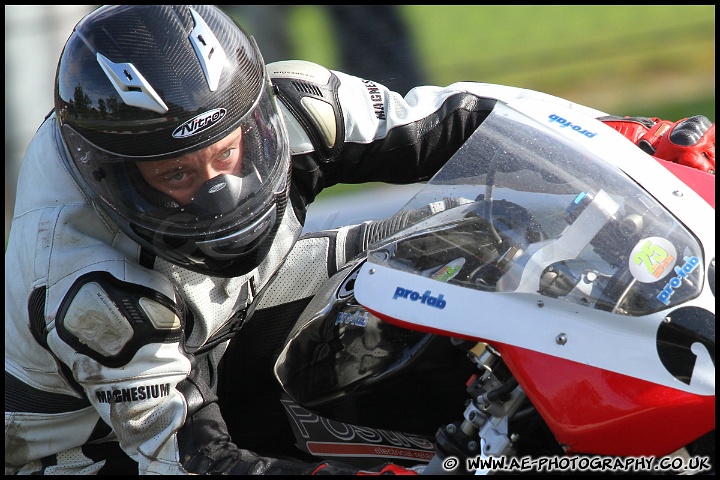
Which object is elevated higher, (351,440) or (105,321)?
(105,321)

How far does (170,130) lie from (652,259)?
1.08 meters

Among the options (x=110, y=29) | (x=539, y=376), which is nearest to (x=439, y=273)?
(x=539, y=376)

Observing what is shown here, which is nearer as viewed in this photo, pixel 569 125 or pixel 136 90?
pixel 569 125

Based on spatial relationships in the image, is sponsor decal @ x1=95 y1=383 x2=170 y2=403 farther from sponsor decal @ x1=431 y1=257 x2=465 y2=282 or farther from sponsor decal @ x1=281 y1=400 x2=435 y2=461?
sponsor decal @ x1=431 y1=257 x2=465 y2=282

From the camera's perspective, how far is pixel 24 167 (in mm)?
2389

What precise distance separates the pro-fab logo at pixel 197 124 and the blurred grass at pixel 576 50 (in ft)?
13.3

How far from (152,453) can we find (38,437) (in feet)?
1.54

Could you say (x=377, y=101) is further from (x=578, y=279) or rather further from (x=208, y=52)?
(x=578, y=279)

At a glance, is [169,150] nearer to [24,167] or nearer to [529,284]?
[24,167]

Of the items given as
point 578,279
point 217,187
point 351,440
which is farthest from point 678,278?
point 217,187

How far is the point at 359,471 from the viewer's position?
6.22 feet

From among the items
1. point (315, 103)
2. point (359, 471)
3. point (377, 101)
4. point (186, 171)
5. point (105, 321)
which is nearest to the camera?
point (359, 471)

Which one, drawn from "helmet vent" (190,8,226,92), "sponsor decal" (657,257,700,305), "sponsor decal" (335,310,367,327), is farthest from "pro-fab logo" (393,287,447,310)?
"helmet vent" (190,8,226,92)

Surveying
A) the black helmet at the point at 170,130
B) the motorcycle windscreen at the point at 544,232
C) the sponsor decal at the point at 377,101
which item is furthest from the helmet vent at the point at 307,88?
the motorcycle windscreen at the point at 544,232
